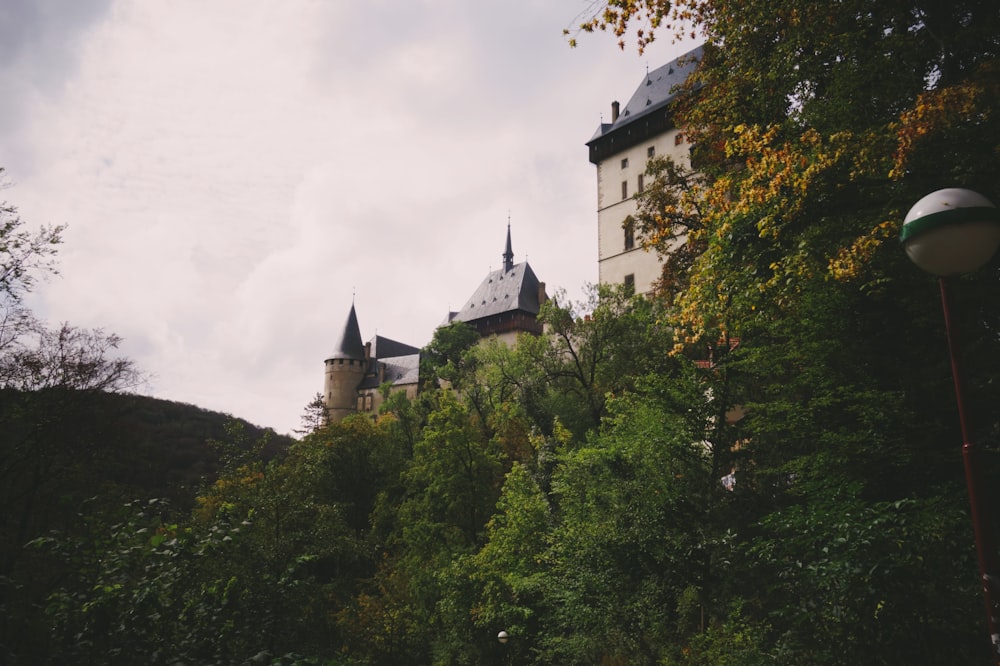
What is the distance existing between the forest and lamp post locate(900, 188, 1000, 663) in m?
2.94

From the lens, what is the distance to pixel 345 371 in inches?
2901

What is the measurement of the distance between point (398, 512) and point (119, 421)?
481 inches

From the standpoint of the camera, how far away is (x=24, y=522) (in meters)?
15.3

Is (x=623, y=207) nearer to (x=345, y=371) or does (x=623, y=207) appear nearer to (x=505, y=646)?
(x=505, y=646)

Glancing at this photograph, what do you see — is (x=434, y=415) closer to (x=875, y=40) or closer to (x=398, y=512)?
(x=398, y=512)

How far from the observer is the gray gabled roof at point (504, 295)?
64.1 m

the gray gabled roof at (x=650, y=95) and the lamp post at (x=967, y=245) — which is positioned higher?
the gray gabled roof at (x=650, y=95)

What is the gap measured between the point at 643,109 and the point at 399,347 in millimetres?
45741

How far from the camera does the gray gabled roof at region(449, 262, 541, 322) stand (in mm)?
64125

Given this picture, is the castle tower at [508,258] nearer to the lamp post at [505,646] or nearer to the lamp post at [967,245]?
the lamp post at [505,646]

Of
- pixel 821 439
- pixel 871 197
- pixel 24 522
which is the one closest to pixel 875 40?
pixel 871 197

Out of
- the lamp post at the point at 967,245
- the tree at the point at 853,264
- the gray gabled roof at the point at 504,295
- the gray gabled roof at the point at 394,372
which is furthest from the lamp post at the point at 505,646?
the gray gabled roof at the point at 394,372

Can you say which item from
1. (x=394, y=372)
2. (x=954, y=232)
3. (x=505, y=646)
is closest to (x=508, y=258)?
(x=394, y=372)

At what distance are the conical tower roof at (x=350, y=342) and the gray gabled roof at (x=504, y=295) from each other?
12706 millimetres
